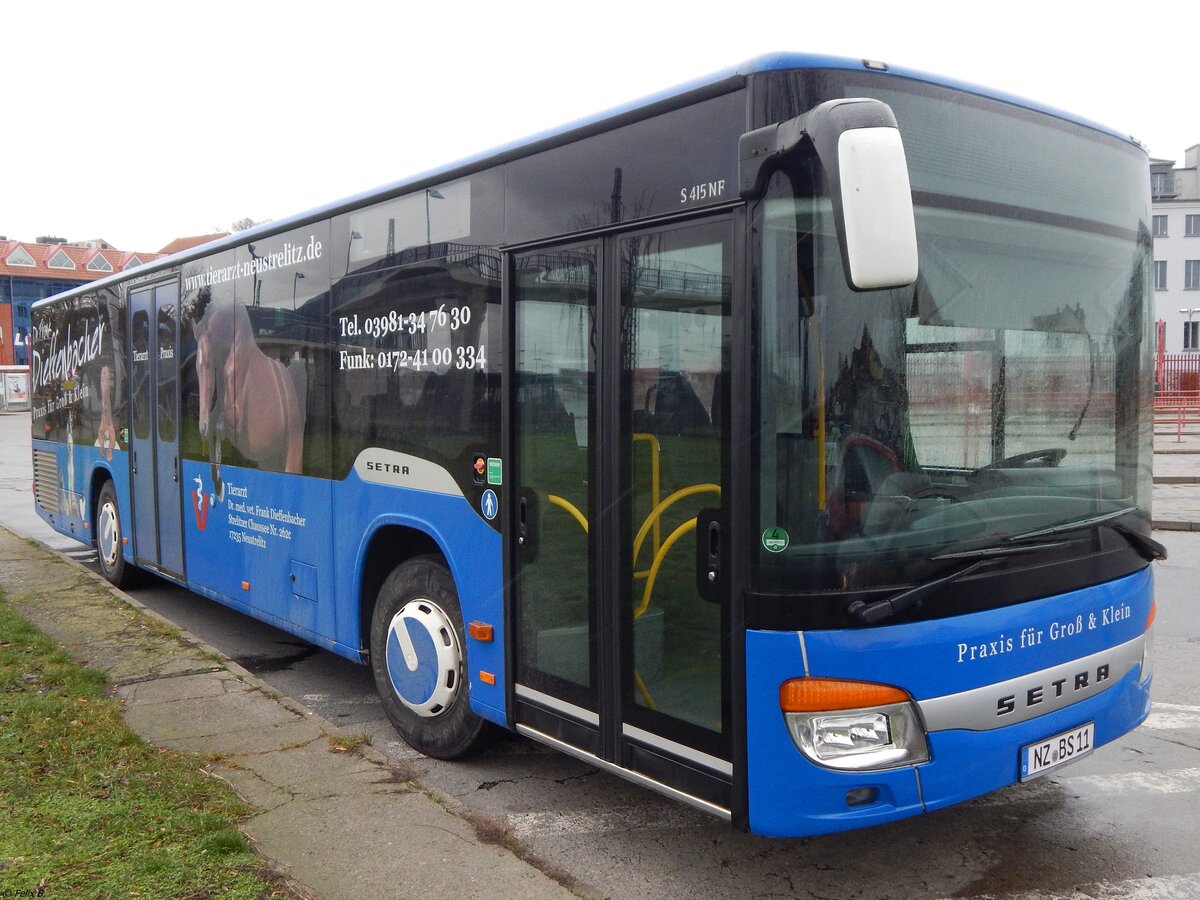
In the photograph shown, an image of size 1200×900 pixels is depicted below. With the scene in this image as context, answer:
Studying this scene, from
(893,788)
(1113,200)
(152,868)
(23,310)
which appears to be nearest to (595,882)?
(893,788)

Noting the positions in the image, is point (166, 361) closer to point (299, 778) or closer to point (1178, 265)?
point (299, 778)

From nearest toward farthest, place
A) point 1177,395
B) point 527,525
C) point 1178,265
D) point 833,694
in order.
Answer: point 833,694 → point 527,525 → point 1177,395 → point 1178,265

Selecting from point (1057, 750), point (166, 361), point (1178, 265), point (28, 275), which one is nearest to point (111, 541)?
point (166, 361)

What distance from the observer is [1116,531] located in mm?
3986

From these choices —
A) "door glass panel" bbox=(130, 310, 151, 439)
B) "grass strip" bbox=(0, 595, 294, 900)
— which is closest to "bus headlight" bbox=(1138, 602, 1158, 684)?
"grass strip" bbox=(0, 595, 294, 900)

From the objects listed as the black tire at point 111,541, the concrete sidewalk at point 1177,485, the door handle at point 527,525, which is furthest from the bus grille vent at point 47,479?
the concrete sidewalk at point 1177,485

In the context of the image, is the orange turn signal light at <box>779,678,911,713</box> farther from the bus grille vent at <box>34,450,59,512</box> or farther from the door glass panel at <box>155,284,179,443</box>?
the bus grille vent at <box>34,450,59,512</box>

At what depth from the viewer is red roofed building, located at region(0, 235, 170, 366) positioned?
7006 centimetres

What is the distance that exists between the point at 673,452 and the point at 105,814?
264 centimetres

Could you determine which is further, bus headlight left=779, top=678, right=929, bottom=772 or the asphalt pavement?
the asphalt pavement

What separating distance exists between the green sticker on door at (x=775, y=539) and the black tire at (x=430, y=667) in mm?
2032

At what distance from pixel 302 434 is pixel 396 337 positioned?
1.22 meters

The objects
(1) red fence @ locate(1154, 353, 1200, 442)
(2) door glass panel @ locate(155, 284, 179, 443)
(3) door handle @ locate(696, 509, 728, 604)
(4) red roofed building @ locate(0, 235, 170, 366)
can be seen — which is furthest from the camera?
(4) red roofed building @ locate(0, 235, 170, 366)

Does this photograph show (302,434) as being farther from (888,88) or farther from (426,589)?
(888,88)
